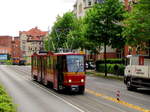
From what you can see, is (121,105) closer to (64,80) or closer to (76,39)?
(64,80)

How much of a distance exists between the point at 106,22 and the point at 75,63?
2408 cm

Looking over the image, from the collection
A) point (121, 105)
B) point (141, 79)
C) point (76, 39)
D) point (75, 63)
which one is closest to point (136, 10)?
point (141, 79)

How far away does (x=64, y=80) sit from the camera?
25.7 m

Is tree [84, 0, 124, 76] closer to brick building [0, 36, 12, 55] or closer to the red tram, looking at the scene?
the red tram

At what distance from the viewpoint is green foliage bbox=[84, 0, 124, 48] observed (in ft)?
160

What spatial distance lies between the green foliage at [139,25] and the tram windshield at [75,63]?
10.2 m

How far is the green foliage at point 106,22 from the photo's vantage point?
4872cm

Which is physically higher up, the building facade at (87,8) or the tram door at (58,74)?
the building facade at (87,8)

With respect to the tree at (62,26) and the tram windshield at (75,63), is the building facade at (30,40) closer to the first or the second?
the tree at (62,26)

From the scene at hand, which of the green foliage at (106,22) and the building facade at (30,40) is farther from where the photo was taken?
the building facade at (30,40)

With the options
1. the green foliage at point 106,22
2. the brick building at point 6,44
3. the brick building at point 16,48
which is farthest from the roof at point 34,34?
the green foliage at point 106,22

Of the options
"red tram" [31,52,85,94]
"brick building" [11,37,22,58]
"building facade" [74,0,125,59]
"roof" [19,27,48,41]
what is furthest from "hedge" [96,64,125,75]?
"brick building" [11,37,22,58]

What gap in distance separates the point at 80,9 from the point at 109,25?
44.6m

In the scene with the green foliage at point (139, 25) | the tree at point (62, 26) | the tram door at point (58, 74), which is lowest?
the tram door at point (58, 74)
